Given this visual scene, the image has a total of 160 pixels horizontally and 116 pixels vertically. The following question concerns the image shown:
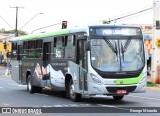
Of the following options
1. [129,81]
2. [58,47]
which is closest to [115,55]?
[129,81]

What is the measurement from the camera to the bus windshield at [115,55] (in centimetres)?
1728

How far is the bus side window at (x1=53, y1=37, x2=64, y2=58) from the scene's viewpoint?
20.3 m

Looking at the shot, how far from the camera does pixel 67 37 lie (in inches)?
779

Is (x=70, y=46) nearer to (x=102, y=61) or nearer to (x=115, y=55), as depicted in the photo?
(x=102, y=61)

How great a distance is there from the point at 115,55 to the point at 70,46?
2.67m

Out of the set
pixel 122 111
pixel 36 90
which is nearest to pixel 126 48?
pixel 122 111

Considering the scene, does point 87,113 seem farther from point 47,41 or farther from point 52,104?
point 47,41

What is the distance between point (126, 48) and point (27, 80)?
9462 millimetres

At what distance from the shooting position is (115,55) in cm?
1733

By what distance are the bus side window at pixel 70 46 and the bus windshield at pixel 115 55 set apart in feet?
Result: 5.83

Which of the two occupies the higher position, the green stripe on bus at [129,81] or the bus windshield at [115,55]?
the bus windshield at [115,55]

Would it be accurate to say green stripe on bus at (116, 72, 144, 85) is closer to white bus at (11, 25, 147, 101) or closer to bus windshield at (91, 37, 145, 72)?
white bus at (11, 25, 147, 101)

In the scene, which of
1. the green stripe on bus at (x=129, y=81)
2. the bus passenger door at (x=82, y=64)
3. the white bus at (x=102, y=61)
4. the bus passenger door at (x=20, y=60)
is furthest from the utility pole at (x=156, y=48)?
the green stripe on bus at (x=129, y=81)

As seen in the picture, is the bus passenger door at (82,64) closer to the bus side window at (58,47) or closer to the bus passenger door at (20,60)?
the bus side window at (58,47)
